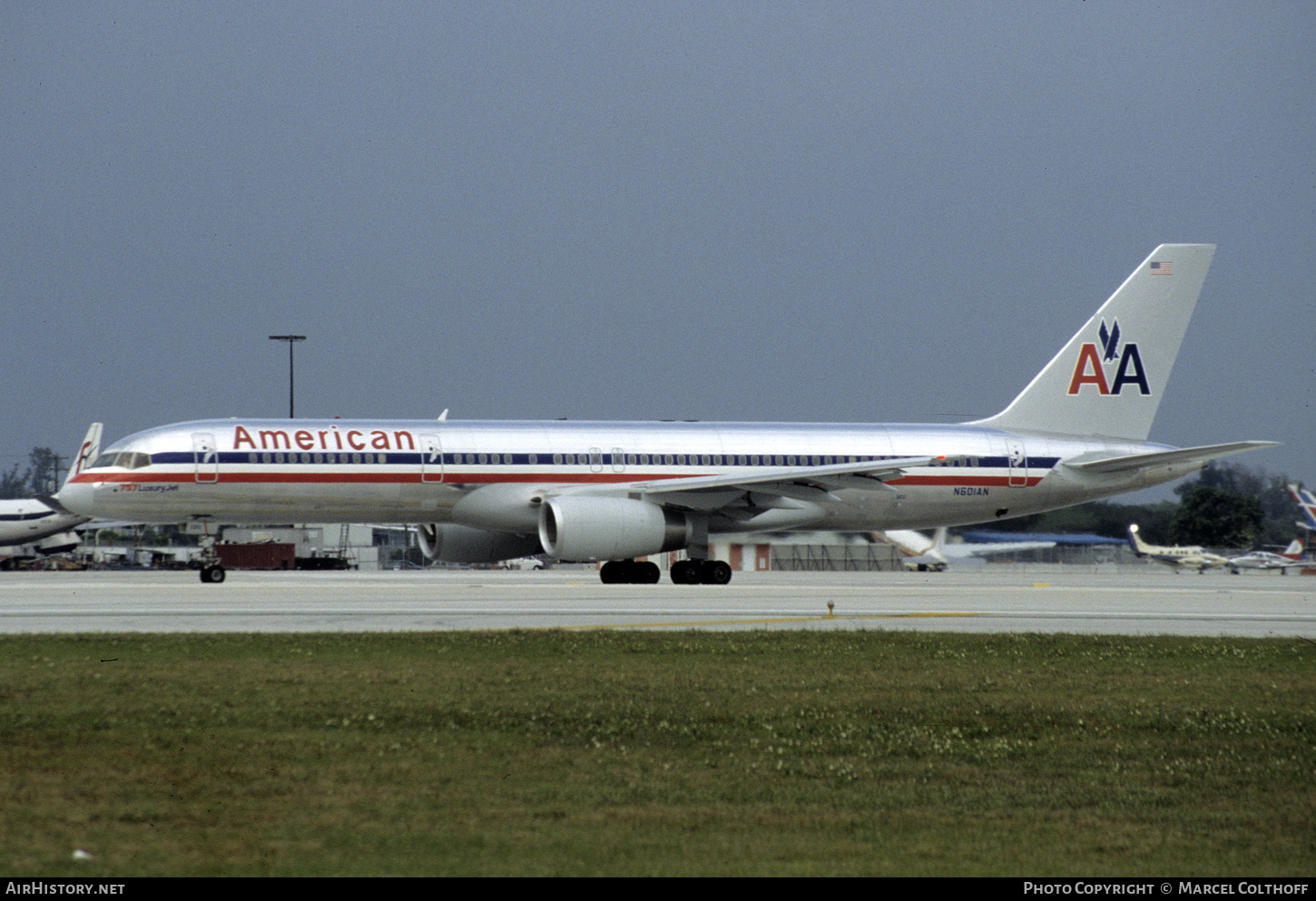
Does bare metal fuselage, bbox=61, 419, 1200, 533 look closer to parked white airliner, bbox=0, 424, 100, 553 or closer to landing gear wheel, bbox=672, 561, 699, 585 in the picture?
landing gear wheel, bbox=672, 561, 699, 585

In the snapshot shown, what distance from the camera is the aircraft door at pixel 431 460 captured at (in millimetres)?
35719

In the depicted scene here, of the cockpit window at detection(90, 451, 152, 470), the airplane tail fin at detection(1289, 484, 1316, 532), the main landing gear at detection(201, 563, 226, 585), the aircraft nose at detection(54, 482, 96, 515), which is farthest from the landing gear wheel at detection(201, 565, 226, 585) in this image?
the airplane tail fin at detection(1289, 484, 1316, 532)

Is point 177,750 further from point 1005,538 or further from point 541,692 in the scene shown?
point 1005,538

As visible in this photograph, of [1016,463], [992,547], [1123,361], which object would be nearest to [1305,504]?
[992,547]

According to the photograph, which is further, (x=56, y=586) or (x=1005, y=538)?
A: (x=1005, y=538)

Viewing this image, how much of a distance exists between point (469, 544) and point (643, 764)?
30524 mm

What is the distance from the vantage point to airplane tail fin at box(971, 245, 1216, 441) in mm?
42562

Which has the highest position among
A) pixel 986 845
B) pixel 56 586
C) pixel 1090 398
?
pixel 1090 398

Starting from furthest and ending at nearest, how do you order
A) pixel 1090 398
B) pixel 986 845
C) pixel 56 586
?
pixel 1090 398 < pixel 56 586 < pixel 986 845

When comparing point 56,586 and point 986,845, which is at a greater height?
point 56,586

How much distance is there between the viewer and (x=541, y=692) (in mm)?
12750

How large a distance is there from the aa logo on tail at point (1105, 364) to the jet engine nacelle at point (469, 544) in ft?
58.3
